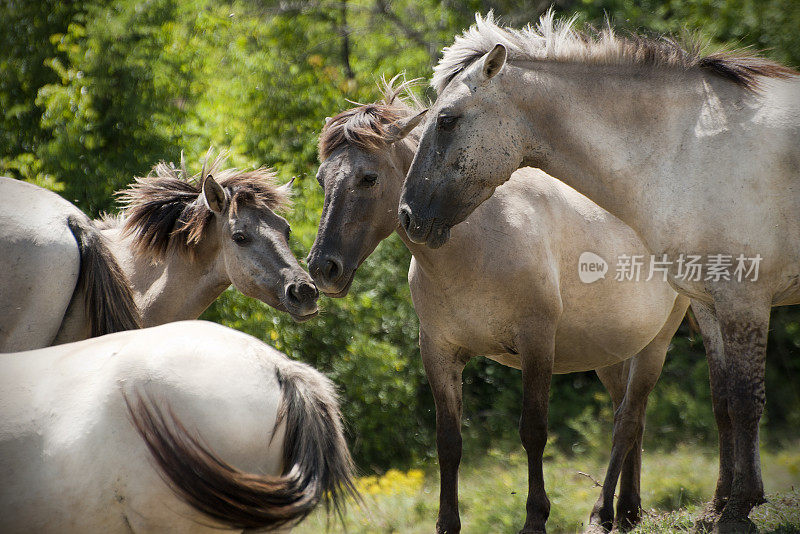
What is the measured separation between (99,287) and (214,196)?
1069 millimetres

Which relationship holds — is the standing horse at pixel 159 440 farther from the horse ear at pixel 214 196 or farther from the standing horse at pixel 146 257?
the horse ear at pixel 214 196

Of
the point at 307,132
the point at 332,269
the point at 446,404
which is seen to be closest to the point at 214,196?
the point at 332,269

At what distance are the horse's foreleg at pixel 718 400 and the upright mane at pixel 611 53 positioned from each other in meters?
1.36

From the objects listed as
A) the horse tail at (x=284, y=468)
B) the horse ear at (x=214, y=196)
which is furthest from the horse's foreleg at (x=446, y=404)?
the horse tail at (x=284, y=468)

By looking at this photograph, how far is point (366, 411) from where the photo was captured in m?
9.16

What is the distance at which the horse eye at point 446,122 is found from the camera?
3857mm

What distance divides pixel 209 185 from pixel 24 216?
1.17 m

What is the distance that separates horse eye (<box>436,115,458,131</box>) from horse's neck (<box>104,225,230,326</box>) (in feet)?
6.35

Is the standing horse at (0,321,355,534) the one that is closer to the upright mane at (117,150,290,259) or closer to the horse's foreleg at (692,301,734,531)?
the upright mane at (117,150,290,259)

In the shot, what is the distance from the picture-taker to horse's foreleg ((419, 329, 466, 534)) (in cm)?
490

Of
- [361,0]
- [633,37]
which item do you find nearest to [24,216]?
[633,37]

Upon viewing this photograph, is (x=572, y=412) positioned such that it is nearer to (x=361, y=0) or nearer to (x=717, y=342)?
(x=717, y=342)

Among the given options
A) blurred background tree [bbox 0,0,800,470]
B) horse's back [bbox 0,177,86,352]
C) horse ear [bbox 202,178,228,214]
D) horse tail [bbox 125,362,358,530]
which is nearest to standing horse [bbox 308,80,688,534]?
horse ear [bbox 202,178,228,214]

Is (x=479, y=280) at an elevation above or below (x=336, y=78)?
below
